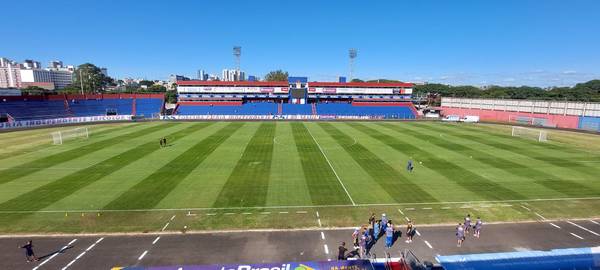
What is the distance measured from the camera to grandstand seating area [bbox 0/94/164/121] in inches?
2820

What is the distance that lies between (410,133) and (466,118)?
32.2 meters

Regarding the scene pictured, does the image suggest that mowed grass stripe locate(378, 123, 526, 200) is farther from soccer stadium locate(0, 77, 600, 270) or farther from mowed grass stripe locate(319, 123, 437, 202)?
mowed grass stripe locate(319, 123, 437, 202)

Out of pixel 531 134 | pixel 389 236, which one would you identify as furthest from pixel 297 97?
pixel 389 236

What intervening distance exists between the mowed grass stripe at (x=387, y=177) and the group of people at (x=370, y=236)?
534 centimetres

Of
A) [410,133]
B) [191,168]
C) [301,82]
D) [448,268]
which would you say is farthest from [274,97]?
[448,268]

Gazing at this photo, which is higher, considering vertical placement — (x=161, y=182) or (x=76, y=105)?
(x=76, y=105)

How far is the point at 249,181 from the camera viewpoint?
26.6m

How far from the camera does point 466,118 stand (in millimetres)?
77250

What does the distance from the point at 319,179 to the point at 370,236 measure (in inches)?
428

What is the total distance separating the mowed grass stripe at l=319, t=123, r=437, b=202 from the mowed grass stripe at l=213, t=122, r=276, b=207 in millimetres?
9802

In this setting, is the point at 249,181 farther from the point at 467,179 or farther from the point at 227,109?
the point at 227,109

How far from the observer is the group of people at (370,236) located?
614 inches

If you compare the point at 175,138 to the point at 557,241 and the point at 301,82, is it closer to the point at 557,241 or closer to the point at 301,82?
the point at 557,241

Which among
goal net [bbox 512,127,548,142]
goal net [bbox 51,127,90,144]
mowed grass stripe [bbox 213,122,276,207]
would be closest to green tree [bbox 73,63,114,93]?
goal net [bbox 51,127,90,144]
